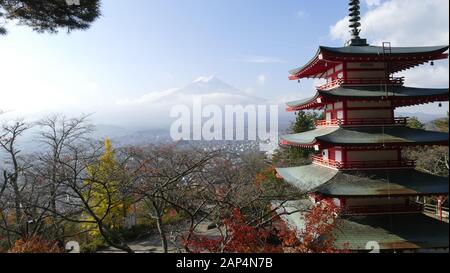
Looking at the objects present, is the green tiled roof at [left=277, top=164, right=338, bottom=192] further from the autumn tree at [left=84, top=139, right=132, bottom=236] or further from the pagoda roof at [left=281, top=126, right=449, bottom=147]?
the autumn tree at [left=84, top=139, right=132, bottom=236]

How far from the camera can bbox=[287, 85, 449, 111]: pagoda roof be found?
8312mm

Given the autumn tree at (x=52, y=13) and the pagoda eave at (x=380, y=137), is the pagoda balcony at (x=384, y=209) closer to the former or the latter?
the pagoda eave at (x=380, y=137)

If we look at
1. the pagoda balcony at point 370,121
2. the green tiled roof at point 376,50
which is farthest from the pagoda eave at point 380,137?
the green tiled roof at point 376,50

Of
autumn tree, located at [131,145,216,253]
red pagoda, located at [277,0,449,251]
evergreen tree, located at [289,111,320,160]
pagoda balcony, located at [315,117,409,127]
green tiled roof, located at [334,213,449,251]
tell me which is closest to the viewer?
green tiled roof, located at [334,213,449,251]

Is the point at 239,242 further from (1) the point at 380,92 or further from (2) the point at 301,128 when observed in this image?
(2) the point at 301,128

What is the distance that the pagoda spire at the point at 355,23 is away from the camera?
9.74 meters

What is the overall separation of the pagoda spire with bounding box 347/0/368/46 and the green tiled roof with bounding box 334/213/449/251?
16.7 ft

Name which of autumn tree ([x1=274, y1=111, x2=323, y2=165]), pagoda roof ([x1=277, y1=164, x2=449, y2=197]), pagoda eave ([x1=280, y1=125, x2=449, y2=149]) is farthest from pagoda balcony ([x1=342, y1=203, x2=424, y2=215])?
autumn tree ([x1=274, y1=111, x2=323, y2=165])

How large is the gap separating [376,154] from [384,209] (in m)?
1.45
